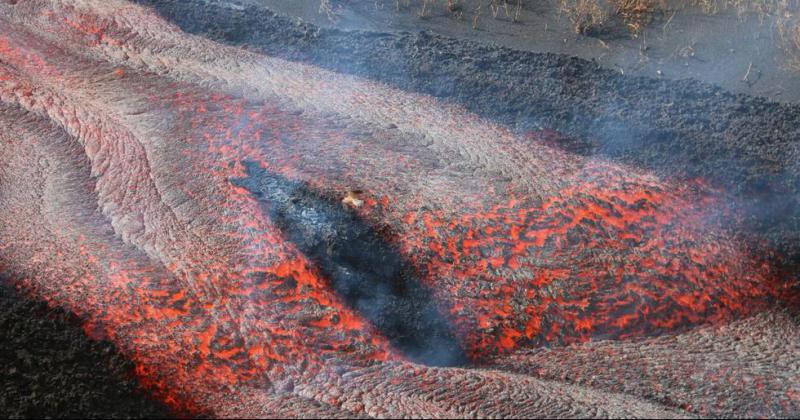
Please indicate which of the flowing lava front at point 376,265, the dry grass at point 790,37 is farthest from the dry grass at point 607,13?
the flowing lava front at point 376,265

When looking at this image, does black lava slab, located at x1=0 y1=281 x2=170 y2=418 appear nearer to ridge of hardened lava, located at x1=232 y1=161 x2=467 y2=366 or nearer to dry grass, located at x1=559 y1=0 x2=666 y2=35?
ridge of hardened lava, located at x1=232 y1=161 x2=467 y2=366

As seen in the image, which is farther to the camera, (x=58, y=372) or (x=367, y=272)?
(x=367, y=272)

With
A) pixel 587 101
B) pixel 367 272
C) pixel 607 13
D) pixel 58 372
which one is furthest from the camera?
pixel 607 13

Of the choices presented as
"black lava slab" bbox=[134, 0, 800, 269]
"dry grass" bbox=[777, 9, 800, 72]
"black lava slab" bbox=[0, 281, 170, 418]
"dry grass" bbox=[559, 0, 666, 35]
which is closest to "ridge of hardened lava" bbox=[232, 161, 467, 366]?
"black lava slab" bbox=[0, 281, 170, 418]

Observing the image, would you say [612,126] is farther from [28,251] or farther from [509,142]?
[28,251]

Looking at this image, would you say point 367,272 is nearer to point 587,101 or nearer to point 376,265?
point 376,265

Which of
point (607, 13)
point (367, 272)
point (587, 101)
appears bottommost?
point (367, 272)

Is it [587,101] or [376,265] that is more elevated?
[587,101]

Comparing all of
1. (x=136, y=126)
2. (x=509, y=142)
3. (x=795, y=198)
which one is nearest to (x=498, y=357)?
(x=509, y=142)

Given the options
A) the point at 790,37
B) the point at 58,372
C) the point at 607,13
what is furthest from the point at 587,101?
the point at 58,372
